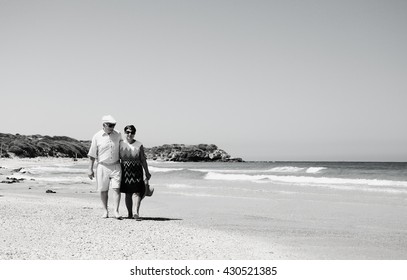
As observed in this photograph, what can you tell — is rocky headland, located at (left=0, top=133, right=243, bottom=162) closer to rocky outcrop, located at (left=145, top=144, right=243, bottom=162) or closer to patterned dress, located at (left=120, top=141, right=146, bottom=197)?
rocky outcrop, located at (left=145, top=144, right=243, bottom=162)

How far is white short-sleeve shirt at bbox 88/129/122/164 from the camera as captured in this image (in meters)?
8.22

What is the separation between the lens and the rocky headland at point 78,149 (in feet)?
302

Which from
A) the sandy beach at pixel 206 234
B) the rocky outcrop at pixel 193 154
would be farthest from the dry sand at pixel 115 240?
the rocky outcrop at pixel 193 154

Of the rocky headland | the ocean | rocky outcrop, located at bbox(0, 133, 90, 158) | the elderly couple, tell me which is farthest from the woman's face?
the rocky headland

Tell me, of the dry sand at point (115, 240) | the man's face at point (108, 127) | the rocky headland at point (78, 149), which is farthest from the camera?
the rocky headland at point (78, 149)

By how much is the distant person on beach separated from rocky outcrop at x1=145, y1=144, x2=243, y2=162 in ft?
426

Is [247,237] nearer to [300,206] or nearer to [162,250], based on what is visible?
[162,250]

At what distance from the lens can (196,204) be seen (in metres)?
12.0

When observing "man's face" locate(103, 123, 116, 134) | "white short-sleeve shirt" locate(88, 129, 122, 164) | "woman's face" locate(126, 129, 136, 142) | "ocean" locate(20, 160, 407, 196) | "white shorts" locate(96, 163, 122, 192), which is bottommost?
"ocean" locate(20, 160, 407, 196)

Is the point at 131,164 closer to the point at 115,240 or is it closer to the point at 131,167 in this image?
the point at 131,167

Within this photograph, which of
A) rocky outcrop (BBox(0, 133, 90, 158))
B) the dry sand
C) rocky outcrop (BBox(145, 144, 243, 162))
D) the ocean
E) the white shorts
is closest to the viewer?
the dry sand

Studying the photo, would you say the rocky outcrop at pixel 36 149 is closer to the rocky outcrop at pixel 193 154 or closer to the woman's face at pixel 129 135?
the rocky outcrop at pixel 193 154
